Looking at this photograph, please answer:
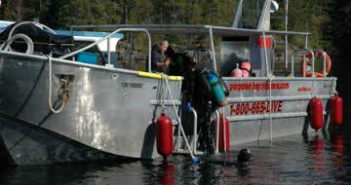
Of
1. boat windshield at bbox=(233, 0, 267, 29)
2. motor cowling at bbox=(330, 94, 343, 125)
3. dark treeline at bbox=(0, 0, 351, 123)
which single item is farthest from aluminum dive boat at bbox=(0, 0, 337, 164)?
dark treeline at bbox=(0, 0, 351, 123)

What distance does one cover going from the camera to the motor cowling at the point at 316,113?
62.4 feet

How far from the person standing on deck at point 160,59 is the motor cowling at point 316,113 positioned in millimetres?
4875

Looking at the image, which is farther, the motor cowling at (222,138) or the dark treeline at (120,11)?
the dark treeline at (120,11)

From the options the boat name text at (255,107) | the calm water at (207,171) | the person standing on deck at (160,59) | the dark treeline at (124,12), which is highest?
the dark treeline at (124,12)

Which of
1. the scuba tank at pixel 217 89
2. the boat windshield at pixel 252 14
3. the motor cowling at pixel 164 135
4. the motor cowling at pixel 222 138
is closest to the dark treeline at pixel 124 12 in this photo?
the boat windshield at pixel 252 14

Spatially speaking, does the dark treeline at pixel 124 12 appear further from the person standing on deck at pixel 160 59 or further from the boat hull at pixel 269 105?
the person standing on deck at pixel 160 59

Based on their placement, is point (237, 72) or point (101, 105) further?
point (237, 72)

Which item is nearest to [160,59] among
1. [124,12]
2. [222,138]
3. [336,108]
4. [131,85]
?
[131,85]

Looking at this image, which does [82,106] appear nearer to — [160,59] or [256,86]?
[160,59]

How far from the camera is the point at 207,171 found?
14.1 m

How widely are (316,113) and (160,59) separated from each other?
17.1 ft

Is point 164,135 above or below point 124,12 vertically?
below

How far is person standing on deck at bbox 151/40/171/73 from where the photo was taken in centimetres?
1555

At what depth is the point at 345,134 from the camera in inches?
794
